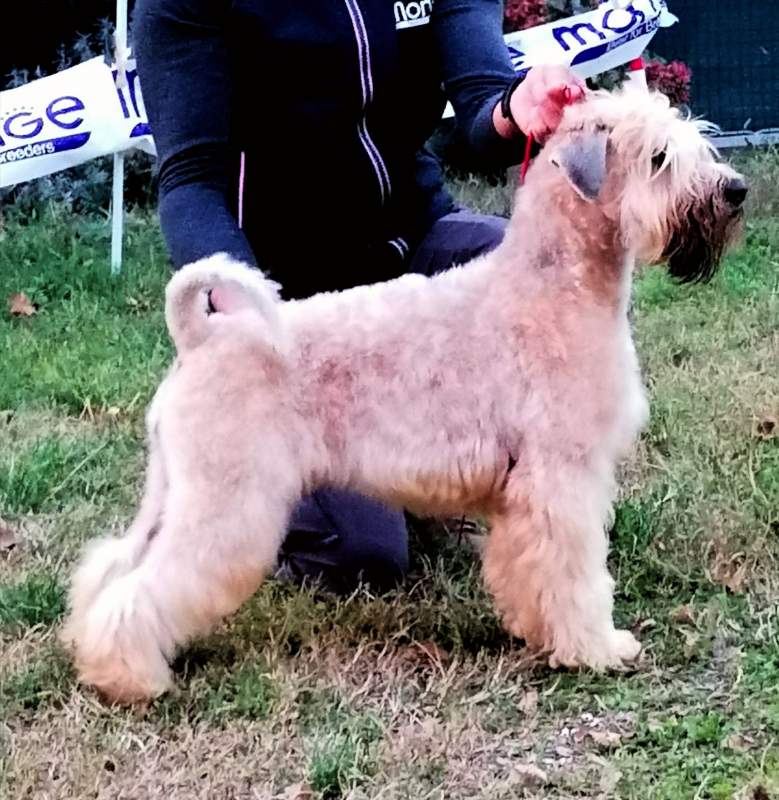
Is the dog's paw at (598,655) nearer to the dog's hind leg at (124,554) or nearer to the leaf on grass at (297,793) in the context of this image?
the leaf on grass at (297,793)

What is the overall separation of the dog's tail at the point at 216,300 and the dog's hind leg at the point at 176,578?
11.1 inches

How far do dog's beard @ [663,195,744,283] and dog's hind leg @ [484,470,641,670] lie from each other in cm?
48

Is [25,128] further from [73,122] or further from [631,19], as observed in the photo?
[631,19]

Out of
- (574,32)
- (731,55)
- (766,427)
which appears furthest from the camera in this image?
(731,55)

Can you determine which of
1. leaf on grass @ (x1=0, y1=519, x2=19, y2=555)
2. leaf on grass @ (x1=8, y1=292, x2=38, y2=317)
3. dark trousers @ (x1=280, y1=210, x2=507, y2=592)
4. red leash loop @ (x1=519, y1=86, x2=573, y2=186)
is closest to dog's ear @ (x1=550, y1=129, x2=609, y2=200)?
red leash loop @ (x1=519, y1=86, x2=573, y2=186)

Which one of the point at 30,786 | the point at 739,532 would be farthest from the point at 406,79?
the point at 30,786

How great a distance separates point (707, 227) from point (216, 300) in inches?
38.6

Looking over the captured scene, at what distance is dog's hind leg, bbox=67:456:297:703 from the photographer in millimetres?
2643

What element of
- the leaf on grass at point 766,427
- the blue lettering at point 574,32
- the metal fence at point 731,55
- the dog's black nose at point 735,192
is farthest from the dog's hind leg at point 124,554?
the metal fence at point 731,55

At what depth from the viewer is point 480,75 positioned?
→ 335 centimetres

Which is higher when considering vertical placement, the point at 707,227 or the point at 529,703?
the point at 707,227

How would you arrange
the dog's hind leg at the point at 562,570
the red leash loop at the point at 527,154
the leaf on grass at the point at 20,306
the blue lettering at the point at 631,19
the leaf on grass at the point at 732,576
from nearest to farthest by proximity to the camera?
the dog's hind leg at the point at 562,570 → the red leash loop at the point at 527,154 → the leaf on grass at the point at 732,576 → the leaf on grass at the point at 20,306 → the blue lettering at the point at 631,19

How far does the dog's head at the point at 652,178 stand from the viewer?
2645 millimetres

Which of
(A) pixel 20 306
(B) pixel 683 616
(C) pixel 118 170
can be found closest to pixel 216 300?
(B) pixel 683 616
